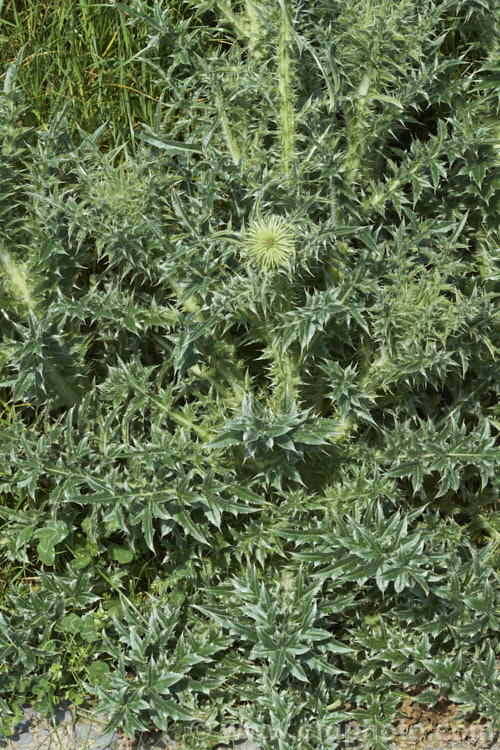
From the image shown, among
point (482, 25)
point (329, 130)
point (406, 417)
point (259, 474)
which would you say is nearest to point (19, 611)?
point (259, 474)

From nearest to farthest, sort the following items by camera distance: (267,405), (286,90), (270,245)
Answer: (270,245), (286,90), (267,405)

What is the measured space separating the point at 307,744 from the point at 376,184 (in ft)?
7.48

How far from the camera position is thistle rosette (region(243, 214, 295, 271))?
8.44 feet

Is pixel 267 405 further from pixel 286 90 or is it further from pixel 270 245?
pixel 286 90

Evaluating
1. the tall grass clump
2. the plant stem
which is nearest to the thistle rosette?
the tall grass clump

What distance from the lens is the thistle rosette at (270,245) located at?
8.44 ft

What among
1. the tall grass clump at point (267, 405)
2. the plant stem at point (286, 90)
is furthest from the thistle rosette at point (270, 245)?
the plant stem at point (286, 90)

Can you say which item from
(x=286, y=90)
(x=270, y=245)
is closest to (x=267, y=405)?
(x=270, y=245)

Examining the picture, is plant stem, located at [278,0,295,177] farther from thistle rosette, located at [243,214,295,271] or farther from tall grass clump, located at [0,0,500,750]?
thistle rosette, located at [243,214,295,271]

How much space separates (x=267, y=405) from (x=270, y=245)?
866 mm

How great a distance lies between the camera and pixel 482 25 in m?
3.46

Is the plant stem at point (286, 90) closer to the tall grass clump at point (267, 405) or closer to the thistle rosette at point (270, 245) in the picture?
the tall grass clump at point (267, 405)

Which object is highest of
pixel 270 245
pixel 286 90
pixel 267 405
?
pixel 286 90

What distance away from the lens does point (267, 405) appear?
3248 millimetres
